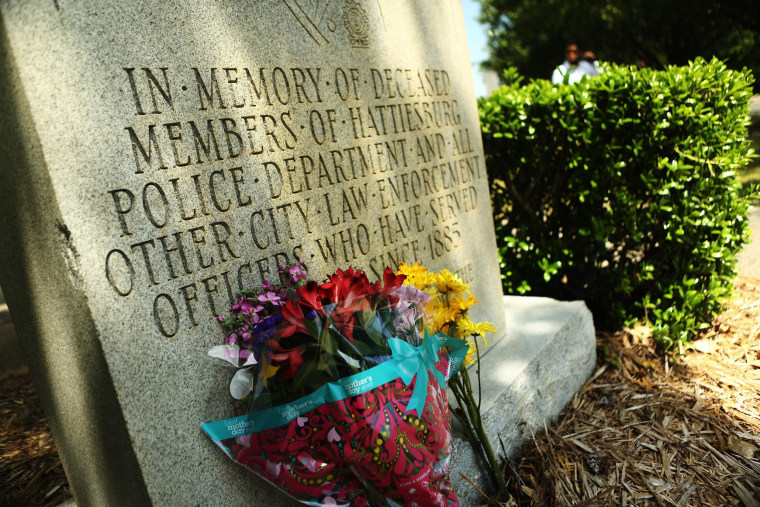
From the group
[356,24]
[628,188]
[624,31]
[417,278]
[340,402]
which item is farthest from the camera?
[624,31]

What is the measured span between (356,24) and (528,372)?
76.1 inches

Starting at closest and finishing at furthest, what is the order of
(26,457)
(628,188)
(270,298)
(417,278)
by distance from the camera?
1. (270,298)
2. (417,278)
3. (26,457)
4. (628,188)

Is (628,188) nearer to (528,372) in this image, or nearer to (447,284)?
(528,372)

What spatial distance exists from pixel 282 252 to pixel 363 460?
2.76 feet

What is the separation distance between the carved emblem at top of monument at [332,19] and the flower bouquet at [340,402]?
3.69ft

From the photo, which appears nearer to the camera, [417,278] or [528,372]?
[417,278]

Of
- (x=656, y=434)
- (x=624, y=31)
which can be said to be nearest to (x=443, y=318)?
(x=656, y=434)

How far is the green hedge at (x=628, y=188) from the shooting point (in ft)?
12.5

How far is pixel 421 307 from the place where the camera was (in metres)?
2.04

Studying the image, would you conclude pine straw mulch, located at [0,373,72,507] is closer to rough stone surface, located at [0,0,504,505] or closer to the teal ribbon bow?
rough stone surface, located at [0,0,504,505]

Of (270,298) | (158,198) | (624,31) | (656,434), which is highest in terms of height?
(624,31)

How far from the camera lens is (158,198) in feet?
5.98

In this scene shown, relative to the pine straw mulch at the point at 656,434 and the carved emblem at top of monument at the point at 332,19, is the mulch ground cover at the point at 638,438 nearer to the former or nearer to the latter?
the pine straw mulch at the point at 656,434

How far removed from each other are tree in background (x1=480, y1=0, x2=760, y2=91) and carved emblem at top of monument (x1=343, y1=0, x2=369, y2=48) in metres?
10.8
